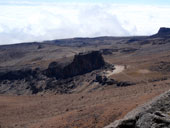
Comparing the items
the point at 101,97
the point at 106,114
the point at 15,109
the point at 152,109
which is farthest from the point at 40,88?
the point at 152,109

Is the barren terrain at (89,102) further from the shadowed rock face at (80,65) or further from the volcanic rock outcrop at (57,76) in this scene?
the shadowed rock face at (80,65)

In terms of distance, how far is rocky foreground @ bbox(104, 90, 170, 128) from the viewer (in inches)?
353

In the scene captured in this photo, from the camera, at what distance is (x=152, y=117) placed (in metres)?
9.16

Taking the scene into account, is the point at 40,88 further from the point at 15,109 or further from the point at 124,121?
the point at 124,121

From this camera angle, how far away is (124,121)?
1105 centimetres

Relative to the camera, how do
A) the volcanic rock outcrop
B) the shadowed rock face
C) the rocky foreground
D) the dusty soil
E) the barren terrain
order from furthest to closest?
the shadowed rock face < the volcanic rock outcrop < the barren terrain < the dusty soil < the rocky foreground

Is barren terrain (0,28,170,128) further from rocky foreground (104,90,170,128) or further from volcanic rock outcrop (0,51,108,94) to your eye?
rocky foreground (104,90,170,128)

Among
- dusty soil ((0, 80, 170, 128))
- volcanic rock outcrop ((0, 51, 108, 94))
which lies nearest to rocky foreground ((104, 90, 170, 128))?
dusty soil ((0, 80, 170, 128))

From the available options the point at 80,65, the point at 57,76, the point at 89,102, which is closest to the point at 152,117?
the point at 89,102

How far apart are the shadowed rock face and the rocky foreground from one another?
49185mm

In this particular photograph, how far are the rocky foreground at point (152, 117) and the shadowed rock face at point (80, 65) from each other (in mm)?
49185

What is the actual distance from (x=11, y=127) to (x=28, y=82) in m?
32.0

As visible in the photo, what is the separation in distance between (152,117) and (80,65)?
173ft

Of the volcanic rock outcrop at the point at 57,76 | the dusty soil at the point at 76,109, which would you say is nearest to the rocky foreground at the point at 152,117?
the dusty soil at the point at 76,109
